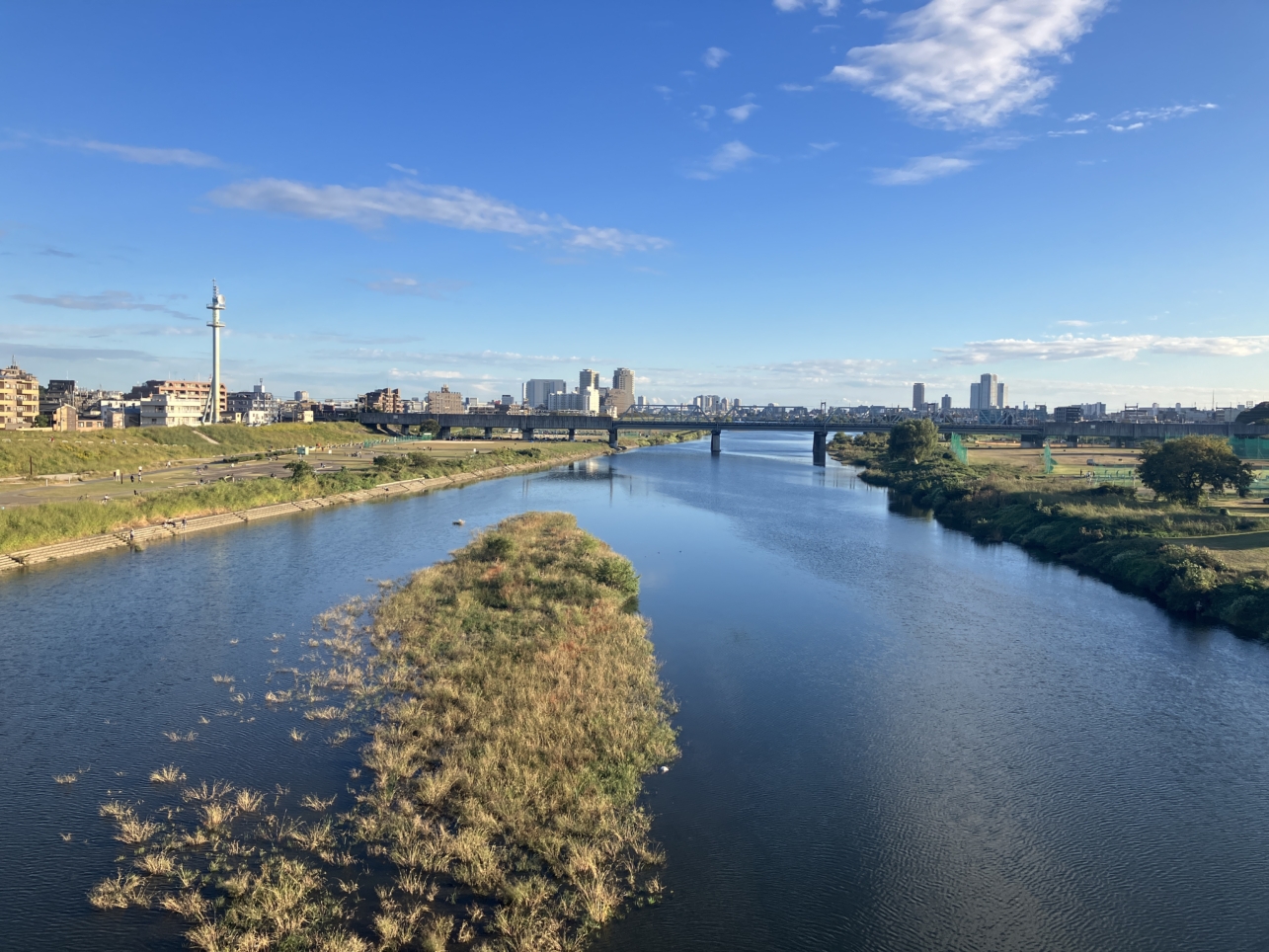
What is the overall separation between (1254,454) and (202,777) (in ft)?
274

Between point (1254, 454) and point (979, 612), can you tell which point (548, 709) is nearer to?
point (979, 612)

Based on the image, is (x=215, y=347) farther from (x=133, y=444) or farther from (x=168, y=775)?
(x=168, y=775)

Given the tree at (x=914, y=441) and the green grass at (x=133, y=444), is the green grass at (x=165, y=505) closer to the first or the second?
the green grass at (x=133, y=444)

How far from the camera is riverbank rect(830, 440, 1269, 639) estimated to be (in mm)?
24875

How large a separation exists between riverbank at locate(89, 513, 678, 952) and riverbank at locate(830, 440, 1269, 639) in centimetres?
1951

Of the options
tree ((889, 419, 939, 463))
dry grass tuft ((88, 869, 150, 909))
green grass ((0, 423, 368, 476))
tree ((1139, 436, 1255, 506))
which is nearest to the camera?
dry grass tuft ((88, 869, 150, 909))

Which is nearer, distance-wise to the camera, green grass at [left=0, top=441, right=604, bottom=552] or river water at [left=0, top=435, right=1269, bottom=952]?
river water at [left=0, top=435, right=1269, bottom=952]

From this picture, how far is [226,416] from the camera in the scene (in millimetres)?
133875

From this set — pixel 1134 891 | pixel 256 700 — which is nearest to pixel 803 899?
pixel 1134 891

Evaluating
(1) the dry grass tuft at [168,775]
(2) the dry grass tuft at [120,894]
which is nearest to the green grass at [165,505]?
(1) the dry grass tuft at [168,775]

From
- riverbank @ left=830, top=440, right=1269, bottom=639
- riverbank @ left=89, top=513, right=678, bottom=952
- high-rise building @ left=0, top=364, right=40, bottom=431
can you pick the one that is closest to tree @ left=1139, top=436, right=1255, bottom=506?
riverbank @ left=830, top=440, right=1269, bottom=639

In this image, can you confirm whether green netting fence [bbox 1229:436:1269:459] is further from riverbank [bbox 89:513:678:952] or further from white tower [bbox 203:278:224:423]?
white tower [bbox 203:278:224:423]

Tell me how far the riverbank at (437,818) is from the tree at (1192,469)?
1285 inches

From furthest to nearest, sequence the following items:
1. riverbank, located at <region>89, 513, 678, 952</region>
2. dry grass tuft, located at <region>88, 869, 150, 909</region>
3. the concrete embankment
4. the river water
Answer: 1. the concrete embankment
2. the river water
3. dry grass tuft, located at <region>88, 869, 150, 909</region>
4. riverbank, located at <region>89, 513, 678, 952</region>
